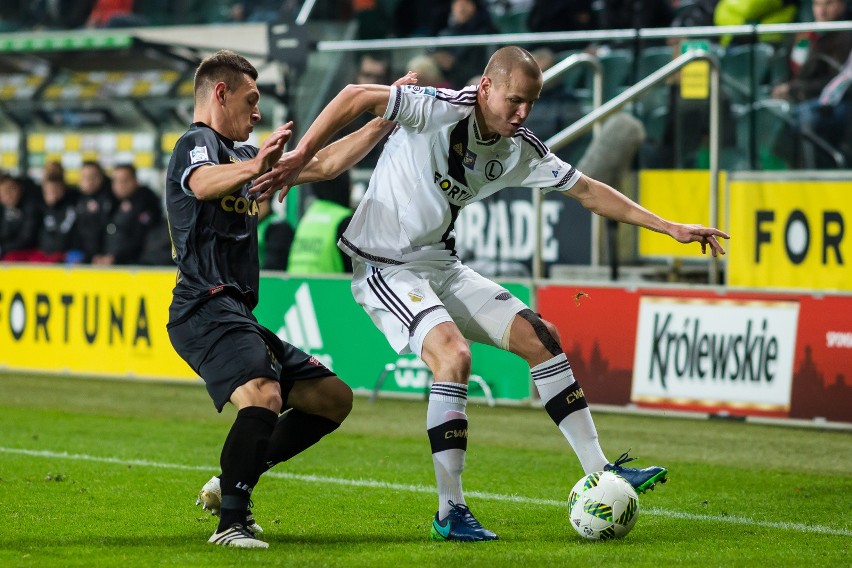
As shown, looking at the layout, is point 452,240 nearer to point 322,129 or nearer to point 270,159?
point 322,129

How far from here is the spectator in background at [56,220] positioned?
626 inches

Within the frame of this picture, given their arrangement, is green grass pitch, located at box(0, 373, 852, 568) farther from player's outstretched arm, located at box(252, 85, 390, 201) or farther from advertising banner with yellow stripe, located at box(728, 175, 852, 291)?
player's outstretched arm, located at box(252, 85, 390, 201)

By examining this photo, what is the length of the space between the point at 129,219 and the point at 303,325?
12.1ft

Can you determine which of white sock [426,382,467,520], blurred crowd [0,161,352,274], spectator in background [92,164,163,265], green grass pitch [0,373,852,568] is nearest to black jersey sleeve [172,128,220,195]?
white sock [426,382,467,520]

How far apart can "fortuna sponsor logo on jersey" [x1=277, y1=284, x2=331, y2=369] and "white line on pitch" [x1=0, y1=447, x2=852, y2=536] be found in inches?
144

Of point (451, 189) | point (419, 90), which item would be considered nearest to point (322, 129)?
point (419, 90)

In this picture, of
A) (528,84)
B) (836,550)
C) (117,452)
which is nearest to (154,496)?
(117,452)

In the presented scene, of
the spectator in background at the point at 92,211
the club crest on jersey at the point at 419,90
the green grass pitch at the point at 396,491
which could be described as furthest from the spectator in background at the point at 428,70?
the club crest on jersey at the point at 419,90

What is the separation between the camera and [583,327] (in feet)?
36.3

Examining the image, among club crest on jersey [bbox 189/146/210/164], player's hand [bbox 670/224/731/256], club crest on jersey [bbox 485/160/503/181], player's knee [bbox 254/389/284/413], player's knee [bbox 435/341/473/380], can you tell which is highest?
club crest on jersey [bbox 189/146/210/164]

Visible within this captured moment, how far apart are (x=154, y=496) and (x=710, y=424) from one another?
4736 mm

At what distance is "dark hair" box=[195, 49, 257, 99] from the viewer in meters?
5.80

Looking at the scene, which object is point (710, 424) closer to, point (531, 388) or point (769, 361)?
point (769, 361)

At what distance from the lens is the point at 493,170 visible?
6328 mm
